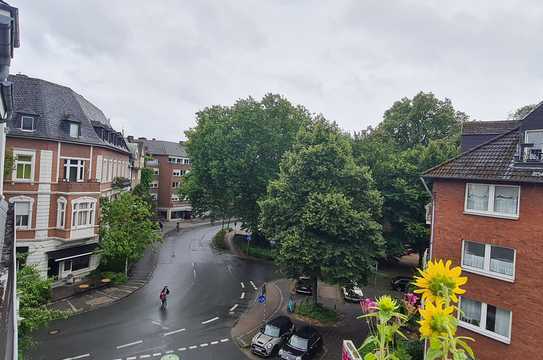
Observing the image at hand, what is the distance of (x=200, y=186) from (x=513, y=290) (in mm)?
33313

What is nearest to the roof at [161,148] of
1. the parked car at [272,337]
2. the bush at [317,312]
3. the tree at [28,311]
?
the bush at [317,312]

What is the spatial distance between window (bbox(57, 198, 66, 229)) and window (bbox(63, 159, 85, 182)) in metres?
1.80

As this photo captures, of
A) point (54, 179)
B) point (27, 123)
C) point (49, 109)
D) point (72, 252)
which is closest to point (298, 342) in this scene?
point (72, 252)

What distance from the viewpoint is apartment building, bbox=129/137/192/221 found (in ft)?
207

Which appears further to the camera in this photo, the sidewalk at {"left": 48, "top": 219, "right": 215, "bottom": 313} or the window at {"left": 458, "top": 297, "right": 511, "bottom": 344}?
the sidewalk at {"left": 48, "top": 219, "right": 215, "bottom": 313}

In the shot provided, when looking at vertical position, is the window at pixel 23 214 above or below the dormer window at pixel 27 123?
below

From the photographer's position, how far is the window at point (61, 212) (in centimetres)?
2545

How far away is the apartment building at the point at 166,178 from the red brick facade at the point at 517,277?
175 feet

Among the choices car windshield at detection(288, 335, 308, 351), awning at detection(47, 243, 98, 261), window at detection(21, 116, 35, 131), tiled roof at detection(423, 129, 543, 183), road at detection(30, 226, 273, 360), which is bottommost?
road at detection(30, 226, 273, 360)

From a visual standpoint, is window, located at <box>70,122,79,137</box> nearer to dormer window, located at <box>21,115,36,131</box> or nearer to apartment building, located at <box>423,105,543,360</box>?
dormer window, located at <box>21,115,36,131</box>

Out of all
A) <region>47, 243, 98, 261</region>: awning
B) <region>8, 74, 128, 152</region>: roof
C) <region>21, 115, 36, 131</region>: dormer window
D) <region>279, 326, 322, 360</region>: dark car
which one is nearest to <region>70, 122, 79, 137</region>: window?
<region>8, 74, 128, 152</region>: roof

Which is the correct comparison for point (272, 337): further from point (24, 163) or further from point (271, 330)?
point (24, 163)

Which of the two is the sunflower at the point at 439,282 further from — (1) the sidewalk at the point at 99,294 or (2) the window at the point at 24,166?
(2) the window at the point at 24,166

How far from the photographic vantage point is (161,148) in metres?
65.2
